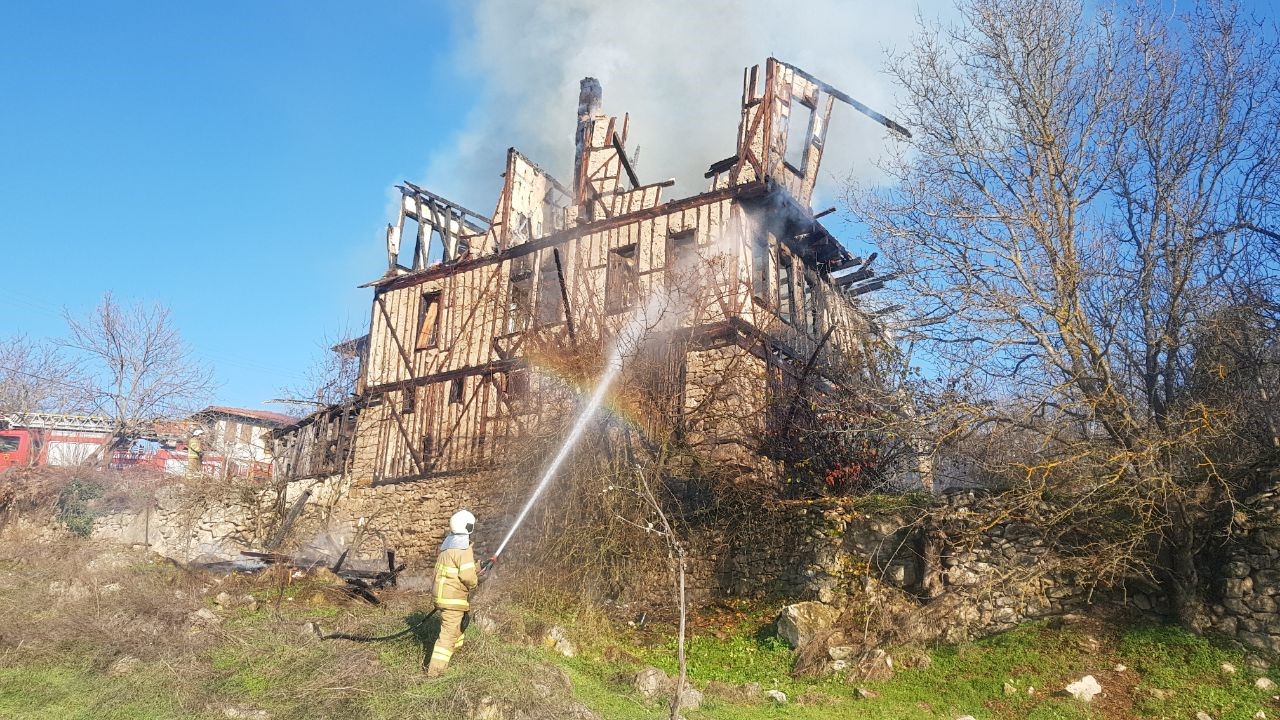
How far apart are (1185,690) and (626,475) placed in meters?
7.54

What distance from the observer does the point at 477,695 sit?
25.4ft

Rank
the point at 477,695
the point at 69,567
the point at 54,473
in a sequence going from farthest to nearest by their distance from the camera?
the point at 54,473 → the point at 69,567 → the point at 477,695

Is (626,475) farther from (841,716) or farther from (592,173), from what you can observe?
(592,173)

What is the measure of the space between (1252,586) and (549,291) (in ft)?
43.6

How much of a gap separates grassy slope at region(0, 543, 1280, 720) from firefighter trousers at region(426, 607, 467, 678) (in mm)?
196

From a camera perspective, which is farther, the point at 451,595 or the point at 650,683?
the point at 650,683

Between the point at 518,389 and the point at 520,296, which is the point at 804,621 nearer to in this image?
the point at 518,389

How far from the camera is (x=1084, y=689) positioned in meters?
8.54

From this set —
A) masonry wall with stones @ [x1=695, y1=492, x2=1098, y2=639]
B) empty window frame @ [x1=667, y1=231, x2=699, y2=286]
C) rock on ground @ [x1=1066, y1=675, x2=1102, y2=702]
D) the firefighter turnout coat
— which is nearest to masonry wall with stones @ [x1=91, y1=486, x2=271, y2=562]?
empty window frame @ [x1=667, y1=231, x2=699, y2=286]

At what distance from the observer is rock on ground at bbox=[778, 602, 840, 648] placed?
408 inches

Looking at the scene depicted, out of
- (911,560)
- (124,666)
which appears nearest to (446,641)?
(124,666)

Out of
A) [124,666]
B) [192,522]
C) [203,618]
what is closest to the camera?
[124,666]

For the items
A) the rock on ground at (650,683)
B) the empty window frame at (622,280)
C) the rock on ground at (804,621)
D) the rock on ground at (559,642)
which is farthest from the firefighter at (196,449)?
the rock on ground at (804,621)

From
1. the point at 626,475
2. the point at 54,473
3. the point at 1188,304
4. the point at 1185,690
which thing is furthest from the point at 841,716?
the point at 54,473
